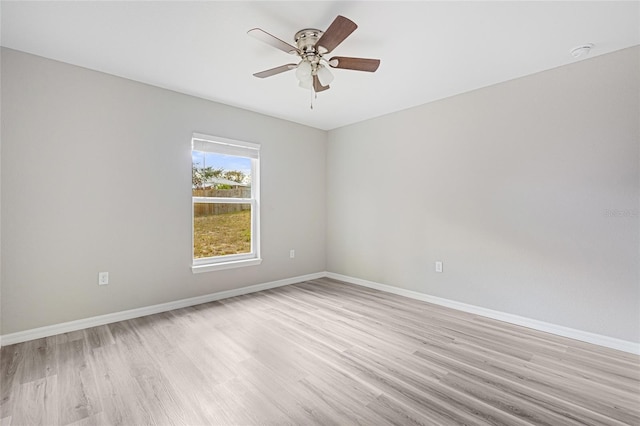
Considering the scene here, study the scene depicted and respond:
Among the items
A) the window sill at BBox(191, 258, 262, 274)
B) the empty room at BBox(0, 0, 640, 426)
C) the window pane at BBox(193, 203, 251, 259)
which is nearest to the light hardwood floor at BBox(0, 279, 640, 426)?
the empty room at BBox(0, 0, 640, 426)

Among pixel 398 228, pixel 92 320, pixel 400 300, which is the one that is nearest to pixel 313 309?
pixel 400 300

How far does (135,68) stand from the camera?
9.18 feet

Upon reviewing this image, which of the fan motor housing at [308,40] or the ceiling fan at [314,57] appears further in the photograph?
the fan motor housing at [308,40]

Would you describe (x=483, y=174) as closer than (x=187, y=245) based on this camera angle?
Yes

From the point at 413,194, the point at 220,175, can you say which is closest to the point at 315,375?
the point at 413,194

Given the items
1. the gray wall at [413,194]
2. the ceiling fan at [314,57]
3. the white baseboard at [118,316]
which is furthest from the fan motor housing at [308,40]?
the white baseboard at [118,316]

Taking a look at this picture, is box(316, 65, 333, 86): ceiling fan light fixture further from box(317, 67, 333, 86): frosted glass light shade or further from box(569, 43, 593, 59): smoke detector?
box(569, 43, 593, 59): smoke detector

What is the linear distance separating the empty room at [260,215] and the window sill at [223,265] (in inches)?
1.8

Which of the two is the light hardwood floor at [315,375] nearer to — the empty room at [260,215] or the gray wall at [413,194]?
the empty room at [260,215]

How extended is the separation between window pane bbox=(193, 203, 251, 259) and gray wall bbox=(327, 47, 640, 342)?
1.87 meters

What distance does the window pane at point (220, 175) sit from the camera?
3.60 metres

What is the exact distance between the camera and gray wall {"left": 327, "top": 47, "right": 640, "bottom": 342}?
243cm

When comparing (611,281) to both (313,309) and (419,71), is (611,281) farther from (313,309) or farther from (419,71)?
(313,309)

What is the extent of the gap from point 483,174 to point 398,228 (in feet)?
4.10
